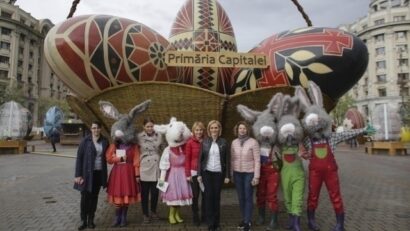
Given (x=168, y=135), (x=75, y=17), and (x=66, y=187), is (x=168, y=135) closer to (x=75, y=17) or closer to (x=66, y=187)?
(x=75, y=17)

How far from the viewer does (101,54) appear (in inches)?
248

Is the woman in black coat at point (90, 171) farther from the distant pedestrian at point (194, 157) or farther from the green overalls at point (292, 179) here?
the green overalls at point (292, 179)

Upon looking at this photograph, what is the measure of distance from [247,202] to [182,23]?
4.25m

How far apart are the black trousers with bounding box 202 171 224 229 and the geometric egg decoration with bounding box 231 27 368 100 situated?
2.07 meters

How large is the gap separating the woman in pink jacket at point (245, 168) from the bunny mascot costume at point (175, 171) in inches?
29.9

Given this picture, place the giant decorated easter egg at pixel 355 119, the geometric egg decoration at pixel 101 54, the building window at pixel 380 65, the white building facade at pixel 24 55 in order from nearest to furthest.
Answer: the geometric egg decoration at pixel 101 54 → the giant decorated easter egg at pixel 355 119 → the white building facade at pixel 24 55 → the building window at pixel 380 65

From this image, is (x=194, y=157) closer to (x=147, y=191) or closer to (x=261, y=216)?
(x=147, y=191)

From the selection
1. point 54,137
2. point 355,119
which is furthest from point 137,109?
point 355,119

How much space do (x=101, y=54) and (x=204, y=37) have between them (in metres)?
2.27

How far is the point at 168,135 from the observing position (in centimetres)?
580

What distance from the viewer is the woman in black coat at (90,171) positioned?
5555 mm

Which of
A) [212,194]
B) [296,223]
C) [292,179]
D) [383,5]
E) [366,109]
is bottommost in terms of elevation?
[296,223]

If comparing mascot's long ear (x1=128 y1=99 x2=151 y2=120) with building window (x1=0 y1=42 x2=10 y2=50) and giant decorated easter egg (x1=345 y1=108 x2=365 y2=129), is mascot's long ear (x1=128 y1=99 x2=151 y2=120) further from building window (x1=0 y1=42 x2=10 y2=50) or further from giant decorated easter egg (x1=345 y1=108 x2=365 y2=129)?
building window (x1=0 y1=42 x2=10 y2=50)

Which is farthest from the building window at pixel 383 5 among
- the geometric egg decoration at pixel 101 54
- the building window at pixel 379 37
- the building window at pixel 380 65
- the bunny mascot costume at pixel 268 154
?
the bunny mascot costume at pixel 268 154
